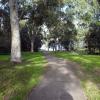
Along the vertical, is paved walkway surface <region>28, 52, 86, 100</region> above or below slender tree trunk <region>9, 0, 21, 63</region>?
below

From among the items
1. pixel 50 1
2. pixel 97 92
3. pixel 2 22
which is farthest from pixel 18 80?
pixel 2 22

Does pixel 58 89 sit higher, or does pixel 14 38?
pixel 14 38

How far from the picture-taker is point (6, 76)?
13984mm

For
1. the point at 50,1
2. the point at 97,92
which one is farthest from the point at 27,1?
the point at 97,92

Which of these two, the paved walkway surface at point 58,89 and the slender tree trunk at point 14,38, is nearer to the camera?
the paved walkway surface at point 58,89

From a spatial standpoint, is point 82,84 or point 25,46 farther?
point 25,46

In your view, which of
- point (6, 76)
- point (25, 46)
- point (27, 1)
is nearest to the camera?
point (6, 76)

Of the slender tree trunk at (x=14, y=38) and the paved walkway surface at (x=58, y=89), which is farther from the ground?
the slender tree trunk at (x=14, y=38)

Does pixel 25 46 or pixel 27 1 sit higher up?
pixel 27 1

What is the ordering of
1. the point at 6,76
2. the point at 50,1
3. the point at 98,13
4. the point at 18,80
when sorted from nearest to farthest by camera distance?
the point at 18,80, the point at 6,76, the point at 50,1, the point at 98,13

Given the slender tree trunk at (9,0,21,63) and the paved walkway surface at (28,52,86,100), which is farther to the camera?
the slender tree trunk at (9,0,21,63)

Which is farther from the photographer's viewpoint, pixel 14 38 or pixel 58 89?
pixel 14 38

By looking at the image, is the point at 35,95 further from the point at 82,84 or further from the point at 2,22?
the point at 2,22

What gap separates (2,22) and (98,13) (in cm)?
1686
